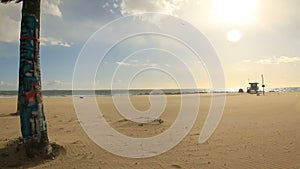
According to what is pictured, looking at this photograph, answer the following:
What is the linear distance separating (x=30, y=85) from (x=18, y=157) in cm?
240

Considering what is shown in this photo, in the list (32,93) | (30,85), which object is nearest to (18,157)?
(32,93)

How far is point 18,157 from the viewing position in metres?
9.04

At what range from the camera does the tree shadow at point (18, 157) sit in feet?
28.1

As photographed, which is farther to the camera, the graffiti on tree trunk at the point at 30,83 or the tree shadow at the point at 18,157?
the graffiti on tree trunk at the point at 30,83

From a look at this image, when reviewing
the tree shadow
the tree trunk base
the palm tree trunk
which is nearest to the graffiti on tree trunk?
the palm tree trunk

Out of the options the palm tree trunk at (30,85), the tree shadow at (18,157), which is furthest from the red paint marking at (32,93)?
the tree shadow at (18,157)

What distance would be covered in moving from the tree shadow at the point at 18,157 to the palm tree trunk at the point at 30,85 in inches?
10.6

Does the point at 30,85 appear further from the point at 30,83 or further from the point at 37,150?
the point at 37,150

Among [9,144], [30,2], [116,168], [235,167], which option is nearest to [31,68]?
[30,2]

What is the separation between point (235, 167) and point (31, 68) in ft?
24.1

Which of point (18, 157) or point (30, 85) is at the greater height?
point (30, 85)

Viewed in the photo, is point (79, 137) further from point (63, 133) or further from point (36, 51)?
point (36, 51)

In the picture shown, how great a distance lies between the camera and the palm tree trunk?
29.4ft

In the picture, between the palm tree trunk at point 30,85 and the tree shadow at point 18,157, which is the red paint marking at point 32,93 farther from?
the tree shadow at point 18,157
